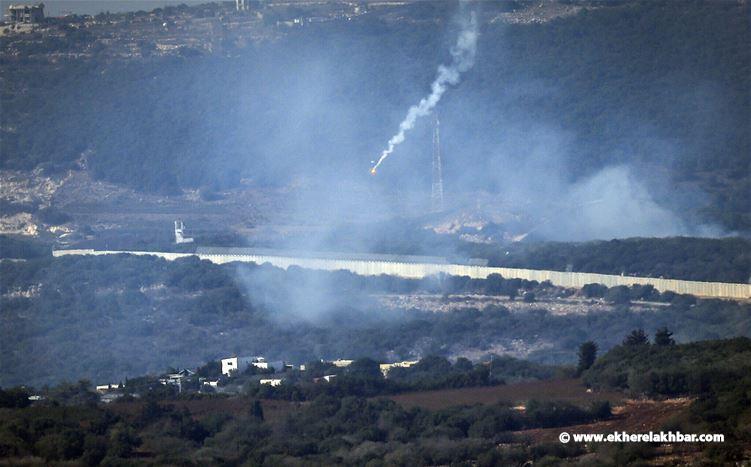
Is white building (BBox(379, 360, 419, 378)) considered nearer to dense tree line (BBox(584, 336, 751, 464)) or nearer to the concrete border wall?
dense tree line (BBox(584, 336, 751, 464))

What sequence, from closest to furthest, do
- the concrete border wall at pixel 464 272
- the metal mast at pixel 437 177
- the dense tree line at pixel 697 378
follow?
the dense tree line at pixel 697 378, the concrete border wall at pixel 464 272, the metal mast at pixel 437 177

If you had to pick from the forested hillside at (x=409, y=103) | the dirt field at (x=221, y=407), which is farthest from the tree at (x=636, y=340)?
the forested hillside at (x=409, y=103)

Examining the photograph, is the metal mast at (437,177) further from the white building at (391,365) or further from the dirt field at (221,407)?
the dirt field at (221,407)

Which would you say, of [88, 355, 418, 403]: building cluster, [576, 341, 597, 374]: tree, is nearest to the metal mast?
[88, 355, 418, 403]: building cluster

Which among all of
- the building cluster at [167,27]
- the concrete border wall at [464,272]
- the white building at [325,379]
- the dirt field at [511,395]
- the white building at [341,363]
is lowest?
the dirt field at [511,395]

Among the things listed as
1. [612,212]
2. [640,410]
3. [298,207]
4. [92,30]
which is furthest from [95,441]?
[92,30]

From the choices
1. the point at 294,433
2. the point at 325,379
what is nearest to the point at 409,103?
the point at 325,379
